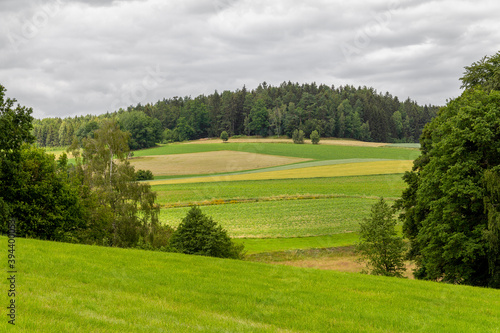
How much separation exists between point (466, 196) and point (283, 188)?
52.7 m

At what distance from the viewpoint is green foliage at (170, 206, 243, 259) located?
3359 cm

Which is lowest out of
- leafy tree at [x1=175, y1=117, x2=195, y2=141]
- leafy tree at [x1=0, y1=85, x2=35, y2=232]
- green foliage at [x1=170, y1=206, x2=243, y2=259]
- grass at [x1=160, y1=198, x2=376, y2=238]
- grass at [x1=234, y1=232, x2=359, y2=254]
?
grass at [x1=234, y1=232, x2=359, y2=254]

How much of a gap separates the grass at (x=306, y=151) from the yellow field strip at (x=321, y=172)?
61.2 feet

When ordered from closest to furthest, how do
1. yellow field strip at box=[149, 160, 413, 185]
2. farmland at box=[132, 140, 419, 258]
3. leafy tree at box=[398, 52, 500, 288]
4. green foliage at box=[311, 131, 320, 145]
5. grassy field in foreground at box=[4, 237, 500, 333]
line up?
grassy field in foreground at box=[4, 237, 500, 333] → leafy tree at box=[398, 52, 500, 288] → farmland at box=[132, 140, 419, 258] → yellow field strip at box=[149, 160, 413, 185] → green foliage at box=[311, 131, 320, 145]

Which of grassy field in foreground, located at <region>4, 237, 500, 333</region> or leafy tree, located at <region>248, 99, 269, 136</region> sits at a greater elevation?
leafy tree, located at <region>248, 99, 269, 136</region>

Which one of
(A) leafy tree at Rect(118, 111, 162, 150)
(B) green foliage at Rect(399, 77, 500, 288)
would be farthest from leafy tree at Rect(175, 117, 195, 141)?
(B) green foliage at Rect(399, 77, 500, 288)

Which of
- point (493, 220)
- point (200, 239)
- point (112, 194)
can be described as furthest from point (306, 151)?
point (493, 220)

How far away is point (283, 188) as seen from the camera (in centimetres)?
8162

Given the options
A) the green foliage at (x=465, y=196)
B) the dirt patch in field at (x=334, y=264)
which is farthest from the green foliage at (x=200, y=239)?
the green foliage at (x=465, y=196)

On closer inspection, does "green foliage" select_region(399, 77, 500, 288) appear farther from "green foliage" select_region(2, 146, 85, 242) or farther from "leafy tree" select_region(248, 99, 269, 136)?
"leafy tree" select_region(248, 99, 269, 136)

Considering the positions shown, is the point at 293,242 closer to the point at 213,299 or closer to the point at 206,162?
the point at 213,299

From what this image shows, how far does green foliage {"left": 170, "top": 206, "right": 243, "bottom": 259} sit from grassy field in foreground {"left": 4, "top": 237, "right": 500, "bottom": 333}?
10.8 meters

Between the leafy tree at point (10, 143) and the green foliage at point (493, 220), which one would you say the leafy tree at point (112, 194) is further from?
the green foliage at point (493, 220)

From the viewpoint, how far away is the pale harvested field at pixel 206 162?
11094cm
